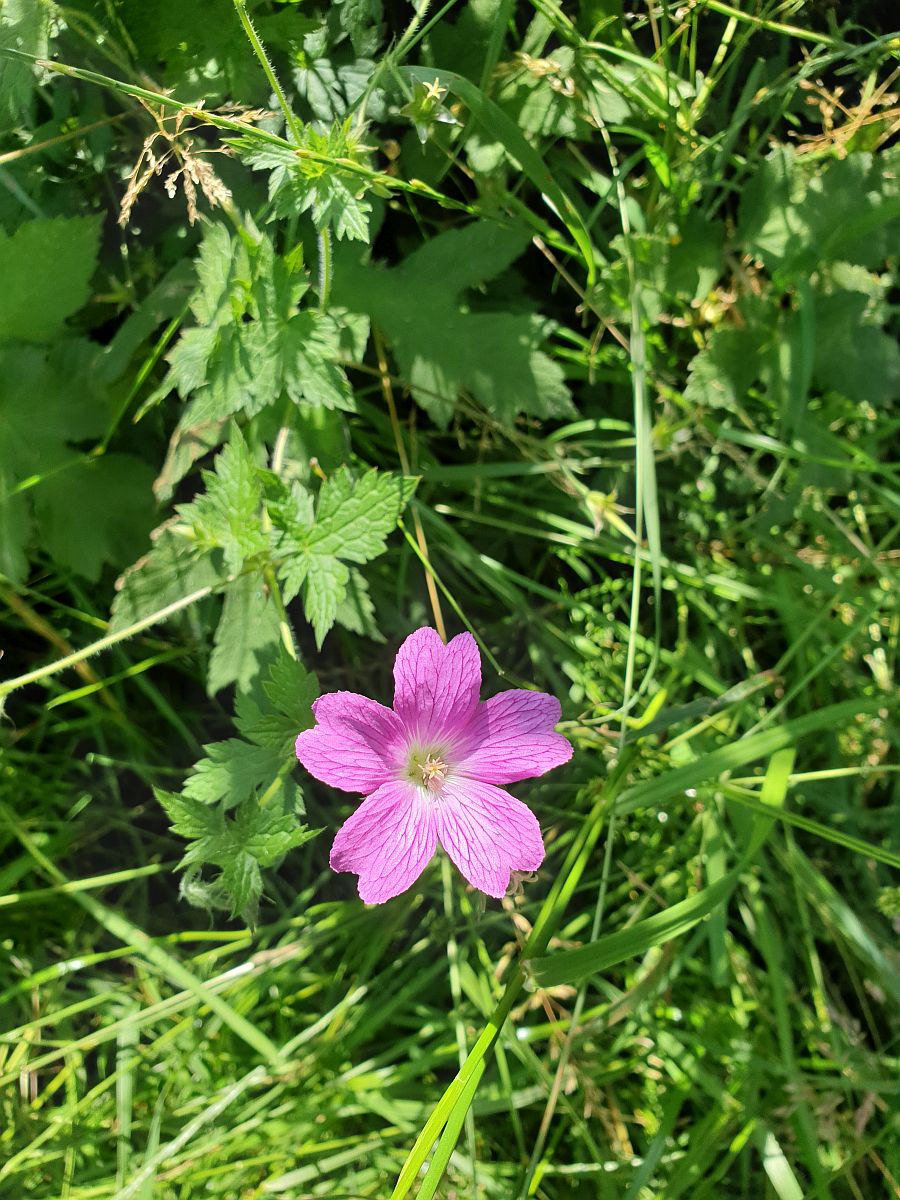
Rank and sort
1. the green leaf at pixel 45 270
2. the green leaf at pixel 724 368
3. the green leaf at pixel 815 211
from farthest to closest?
the green leaf at pixel 724 368 < the green leaf at pixel 815 211 < the green leaf at pixel 45 270

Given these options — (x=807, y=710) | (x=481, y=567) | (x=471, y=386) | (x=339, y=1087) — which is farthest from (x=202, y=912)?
(x=807, y=710)

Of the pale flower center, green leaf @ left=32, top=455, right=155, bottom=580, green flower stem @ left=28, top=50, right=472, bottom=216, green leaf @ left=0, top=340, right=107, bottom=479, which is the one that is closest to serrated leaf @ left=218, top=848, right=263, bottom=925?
the pale flower center

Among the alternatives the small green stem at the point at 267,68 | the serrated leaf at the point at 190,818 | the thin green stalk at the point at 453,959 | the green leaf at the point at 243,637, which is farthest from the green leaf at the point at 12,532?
the thin green stalk at the point at 453,959

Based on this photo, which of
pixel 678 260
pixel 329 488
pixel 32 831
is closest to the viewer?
pixel 329 488

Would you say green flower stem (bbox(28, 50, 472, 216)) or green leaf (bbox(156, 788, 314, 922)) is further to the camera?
green leaf (bbox(156, 788, 314, 922))

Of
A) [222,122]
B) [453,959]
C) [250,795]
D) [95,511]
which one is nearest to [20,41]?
[222,122]

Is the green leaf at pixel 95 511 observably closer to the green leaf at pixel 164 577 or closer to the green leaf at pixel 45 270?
the green leaf at pixel 164 577

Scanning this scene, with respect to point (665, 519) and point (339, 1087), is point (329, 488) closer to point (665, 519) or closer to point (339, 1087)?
point (665, 519)

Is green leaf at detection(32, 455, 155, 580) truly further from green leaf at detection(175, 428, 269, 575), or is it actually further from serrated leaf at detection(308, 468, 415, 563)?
serrated leaf at detection(308, 468, 415, 563)
